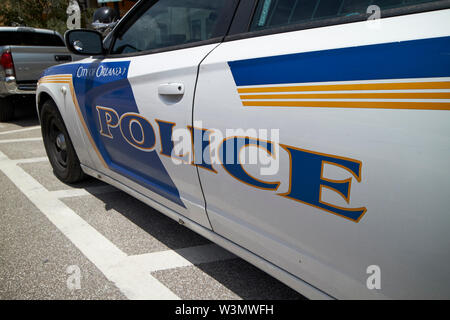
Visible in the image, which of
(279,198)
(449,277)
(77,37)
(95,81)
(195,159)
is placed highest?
(77,37)

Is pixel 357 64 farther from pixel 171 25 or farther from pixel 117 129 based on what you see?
pixel 117 129

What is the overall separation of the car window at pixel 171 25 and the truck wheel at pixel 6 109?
226 inches

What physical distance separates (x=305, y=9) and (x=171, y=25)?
2.87 feet

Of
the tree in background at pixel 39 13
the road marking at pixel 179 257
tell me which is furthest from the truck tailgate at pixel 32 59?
the tree in background at pixel 39 13

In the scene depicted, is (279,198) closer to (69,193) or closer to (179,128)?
(179,128)

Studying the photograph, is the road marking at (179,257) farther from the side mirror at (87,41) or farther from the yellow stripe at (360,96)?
the side mirror at (87,41)

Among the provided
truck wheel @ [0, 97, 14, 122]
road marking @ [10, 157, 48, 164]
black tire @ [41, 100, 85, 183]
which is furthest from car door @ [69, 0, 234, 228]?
truck wheel @ [0, 97, 14, 122]

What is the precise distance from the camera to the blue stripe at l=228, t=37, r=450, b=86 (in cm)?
81

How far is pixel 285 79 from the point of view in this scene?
1105mm

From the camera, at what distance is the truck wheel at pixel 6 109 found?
648 cm

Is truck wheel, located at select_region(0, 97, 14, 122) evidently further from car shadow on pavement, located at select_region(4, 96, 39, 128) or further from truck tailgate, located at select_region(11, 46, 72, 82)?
truck tailgate, located at select_region(11, 46, 72, 82)

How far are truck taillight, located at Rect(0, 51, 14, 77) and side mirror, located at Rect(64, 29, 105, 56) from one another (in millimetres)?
4505
